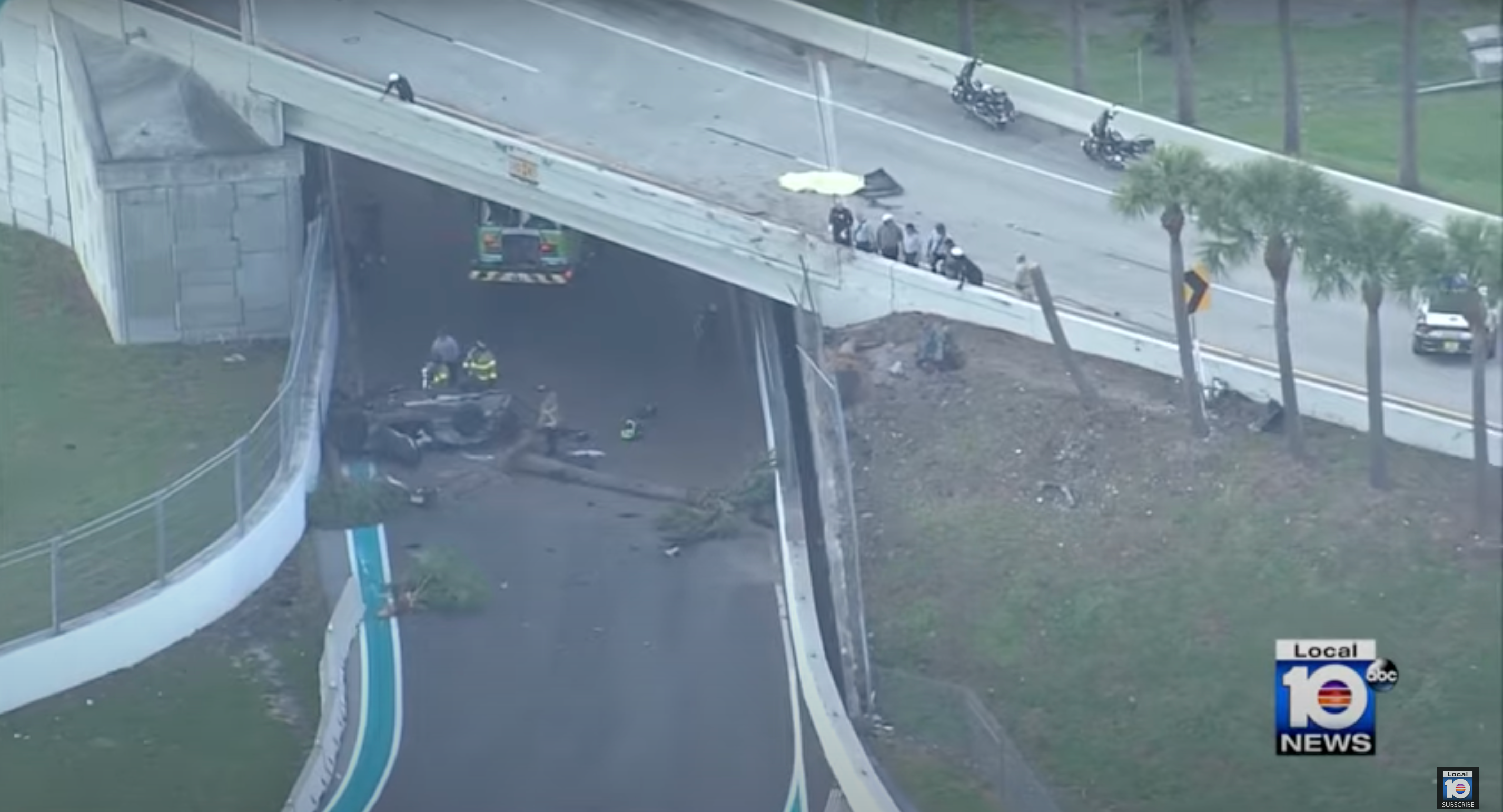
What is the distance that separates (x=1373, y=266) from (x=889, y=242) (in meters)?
7.17

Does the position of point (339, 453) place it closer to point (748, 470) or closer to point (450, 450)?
point (450, 450)

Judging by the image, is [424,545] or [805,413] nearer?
[424,545]

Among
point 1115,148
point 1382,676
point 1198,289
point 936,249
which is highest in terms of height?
point 1115,148

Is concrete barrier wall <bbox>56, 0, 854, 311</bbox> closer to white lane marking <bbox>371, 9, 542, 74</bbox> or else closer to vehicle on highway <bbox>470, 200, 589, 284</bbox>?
vehicle on highway <bbox>470, 200, 589, 284</bbox>

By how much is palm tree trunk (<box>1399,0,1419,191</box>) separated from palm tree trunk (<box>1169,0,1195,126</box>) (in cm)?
314

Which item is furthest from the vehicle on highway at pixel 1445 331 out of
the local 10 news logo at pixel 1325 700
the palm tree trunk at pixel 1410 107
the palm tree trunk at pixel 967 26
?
the palm tree trunk at pixel 967 26

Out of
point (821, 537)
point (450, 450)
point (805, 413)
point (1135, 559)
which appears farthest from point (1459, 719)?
point (450, 450)

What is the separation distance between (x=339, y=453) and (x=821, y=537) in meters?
5.85

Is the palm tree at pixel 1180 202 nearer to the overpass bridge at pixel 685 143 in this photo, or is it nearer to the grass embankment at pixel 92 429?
the overpass bridge at pixel 685 143

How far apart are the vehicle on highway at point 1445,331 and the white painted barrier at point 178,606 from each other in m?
11.3

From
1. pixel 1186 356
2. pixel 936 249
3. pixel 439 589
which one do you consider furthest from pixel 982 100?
pixel 439 589

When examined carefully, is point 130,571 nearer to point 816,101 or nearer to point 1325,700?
point 1325,700

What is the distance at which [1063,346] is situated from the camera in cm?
3600

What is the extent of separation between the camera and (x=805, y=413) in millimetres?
36844
